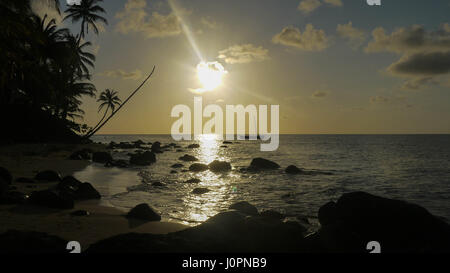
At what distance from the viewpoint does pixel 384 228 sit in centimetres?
669

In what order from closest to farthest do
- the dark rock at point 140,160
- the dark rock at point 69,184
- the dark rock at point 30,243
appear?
the dark rock at point 30,243
the dark rock at point 69,184
the dark rock at point 140,160

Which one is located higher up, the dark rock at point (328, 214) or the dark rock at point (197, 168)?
the dark rock at point (328, 214)

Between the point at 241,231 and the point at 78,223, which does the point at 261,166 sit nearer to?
the point at 78,223

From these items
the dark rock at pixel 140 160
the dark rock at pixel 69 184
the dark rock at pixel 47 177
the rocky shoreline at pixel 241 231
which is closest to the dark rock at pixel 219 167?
the dark rock at pixel 140 160

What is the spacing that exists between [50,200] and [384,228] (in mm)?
8649

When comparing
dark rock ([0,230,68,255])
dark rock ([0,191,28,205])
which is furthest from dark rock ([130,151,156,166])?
dark rock ([0,230,68,255])

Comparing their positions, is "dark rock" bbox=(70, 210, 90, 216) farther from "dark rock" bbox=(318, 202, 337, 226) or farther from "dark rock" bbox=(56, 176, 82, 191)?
"dark rock" bbox=(318, 202, 337, 226)

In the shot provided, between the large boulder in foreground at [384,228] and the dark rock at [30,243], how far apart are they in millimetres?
4737

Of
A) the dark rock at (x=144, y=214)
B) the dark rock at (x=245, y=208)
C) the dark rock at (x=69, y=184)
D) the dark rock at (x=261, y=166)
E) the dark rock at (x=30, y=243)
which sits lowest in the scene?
the dark rock at (x=261, y=166)

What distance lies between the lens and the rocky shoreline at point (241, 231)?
466cm

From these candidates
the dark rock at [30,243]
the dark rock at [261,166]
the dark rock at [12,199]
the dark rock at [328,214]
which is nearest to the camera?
the dark rock at [30,243]

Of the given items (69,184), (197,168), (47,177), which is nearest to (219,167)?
(197,168)

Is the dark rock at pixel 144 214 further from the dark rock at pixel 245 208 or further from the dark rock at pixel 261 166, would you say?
the dark rock at pixel 261 166
